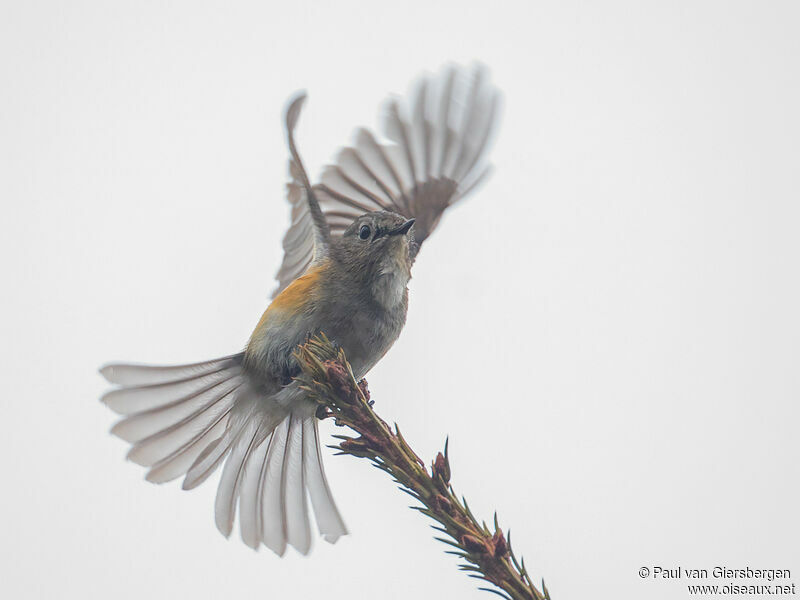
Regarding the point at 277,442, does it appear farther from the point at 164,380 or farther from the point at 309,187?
the point at 309,187

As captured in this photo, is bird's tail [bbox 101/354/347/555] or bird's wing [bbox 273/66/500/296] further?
bird's wing [bbox 273/66/500/296]

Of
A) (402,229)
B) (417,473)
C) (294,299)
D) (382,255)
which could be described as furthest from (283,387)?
(417,473)

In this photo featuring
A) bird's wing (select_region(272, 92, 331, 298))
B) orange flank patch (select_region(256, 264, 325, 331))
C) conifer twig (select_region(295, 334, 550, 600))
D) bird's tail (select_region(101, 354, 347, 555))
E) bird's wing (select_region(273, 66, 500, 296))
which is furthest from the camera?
bird's wing (select_region(273, 66, 500, 296))

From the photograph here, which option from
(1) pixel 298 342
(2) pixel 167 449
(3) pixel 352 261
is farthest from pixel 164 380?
(3) pixel 352 261

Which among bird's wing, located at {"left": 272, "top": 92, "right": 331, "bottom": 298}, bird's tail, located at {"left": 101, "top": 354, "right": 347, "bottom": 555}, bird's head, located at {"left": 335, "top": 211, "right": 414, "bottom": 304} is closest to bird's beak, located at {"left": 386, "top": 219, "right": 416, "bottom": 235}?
bird's head, located at {"left": 335, "top": 211, "right": 414, "bottom": 304}

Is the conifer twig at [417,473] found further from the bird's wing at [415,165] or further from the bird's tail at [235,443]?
the bird's wing at [415,165]

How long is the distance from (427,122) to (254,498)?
2306 millimetres

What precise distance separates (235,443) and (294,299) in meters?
0.79

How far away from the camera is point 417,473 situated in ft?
6.98

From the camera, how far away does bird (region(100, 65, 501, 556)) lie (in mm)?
3449

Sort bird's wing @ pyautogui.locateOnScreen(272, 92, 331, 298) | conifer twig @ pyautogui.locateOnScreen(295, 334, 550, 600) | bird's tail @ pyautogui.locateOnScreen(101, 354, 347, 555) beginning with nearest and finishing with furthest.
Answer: conifer twig @ pyautogui.locateOnScreen(295, 334, 550, 600) < bird's wing @ pyautogui.locateOnScreen(272, 92, 331, 298) < bird's tail @ pyautogui.locateOnScreen(101, 354, 347, 555)

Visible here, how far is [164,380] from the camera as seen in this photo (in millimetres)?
3518

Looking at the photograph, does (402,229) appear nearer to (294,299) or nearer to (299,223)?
(294,299)

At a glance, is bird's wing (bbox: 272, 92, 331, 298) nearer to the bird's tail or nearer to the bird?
the bird
